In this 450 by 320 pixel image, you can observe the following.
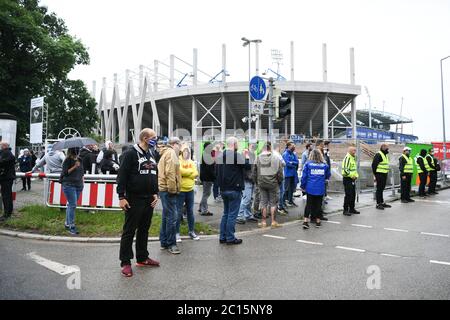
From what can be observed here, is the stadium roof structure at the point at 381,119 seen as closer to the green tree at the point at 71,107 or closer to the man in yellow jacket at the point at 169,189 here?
the green tree at the point at 71,107

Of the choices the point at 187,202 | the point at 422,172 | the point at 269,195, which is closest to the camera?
the point at 187,202

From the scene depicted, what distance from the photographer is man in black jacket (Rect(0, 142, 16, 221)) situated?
8.21 metres

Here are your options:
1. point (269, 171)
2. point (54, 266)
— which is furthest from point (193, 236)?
point (54, 266)

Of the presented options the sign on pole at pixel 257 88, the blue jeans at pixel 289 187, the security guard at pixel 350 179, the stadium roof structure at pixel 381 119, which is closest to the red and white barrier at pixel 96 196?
the sign on pole at pixel 257 88

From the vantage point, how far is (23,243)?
6.73 metres

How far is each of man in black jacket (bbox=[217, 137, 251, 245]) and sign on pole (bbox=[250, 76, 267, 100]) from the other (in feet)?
12.6

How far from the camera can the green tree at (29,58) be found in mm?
25406

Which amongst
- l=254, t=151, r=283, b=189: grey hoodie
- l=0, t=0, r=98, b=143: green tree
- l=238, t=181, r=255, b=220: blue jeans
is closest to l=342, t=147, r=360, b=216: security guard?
l=254, t=151, r=283, b=189: grey hoodie

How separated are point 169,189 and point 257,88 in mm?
5309

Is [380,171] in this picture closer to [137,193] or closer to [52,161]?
[137,193]

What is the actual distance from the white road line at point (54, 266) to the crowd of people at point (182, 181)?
2.69 feet

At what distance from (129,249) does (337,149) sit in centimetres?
1232

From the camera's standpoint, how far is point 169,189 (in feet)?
19.5
